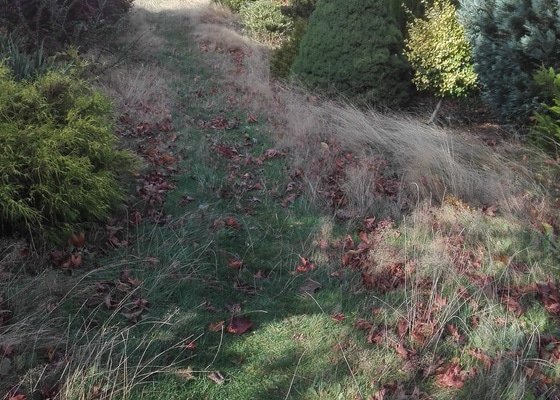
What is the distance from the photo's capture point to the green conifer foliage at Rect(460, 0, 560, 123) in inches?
262

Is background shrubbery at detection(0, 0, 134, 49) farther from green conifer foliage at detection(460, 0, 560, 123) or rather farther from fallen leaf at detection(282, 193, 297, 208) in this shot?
green conifer foliage at detection(460, 0, 560, 123)

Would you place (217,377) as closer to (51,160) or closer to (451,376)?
(451,376)

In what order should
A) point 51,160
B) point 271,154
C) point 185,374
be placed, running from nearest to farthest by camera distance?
point 185,374 < point 51,160 < point 271,154

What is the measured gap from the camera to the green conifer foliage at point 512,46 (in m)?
6.66

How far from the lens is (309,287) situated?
404 cm

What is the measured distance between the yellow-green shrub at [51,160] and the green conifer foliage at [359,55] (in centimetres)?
497

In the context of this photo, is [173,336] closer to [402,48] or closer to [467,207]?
[467,207]

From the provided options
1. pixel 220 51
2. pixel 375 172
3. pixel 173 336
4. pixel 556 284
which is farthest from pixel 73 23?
pixel 556 284

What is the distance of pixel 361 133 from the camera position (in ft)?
22.4

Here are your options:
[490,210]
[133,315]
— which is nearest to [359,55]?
[490,210]

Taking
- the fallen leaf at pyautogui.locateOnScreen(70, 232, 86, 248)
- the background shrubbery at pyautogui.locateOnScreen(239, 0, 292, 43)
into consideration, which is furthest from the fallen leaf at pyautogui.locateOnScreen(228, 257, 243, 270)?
the background shrubbery at pyautogui.locateOnScreen(239, 0, 292, 43)

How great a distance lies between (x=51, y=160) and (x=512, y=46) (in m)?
5.49

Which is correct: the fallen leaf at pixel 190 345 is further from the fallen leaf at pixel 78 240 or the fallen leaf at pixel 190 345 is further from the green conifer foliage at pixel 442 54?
the green conifer foliage at pixel 442 54

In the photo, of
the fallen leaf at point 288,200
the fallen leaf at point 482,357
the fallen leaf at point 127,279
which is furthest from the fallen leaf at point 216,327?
the fallen leaf at point 288,200
